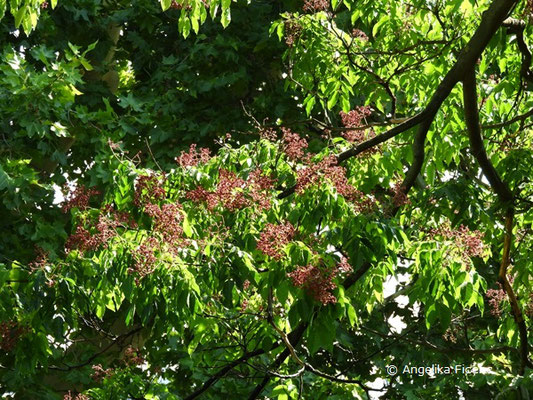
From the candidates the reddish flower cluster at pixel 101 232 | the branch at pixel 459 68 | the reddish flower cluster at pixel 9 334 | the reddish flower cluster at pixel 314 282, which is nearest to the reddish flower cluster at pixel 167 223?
the reddish flower cluster at pixel 101 232

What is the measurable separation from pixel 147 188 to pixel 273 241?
3.64 feet

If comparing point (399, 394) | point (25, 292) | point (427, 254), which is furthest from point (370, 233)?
point (399, 394)

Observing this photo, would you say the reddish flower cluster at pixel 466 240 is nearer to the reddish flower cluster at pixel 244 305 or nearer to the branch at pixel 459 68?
the branch at pixel 459 68

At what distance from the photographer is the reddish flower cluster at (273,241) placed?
18.8ft

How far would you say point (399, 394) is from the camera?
471 inches

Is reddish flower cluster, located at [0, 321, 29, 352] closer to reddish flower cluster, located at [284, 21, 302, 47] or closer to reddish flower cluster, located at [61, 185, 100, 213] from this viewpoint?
reddish flower cluster, located at [61, 185, 100, 213]

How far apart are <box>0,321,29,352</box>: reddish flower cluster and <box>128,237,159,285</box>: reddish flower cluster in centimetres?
154

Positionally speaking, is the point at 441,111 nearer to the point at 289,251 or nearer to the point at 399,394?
the point at 289,251

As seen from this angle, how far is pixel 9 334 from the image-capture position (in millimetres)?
6992

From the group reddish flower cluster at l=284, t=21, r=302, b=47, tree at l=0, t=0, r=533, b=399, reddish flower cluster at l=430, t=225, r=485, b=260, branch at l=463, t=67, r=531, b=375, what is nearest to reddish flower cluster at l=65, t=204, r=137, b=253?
tree at l=0, t=0, r=533, b=399

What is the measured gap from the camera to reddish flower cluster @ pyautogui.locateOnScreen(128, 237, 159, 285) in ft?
18.6

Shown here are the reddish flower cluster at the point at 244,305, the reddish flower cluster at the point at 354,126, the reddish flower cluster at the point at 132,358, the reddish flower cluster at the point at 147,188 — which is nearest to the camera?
the reddish flower cluster at the point at 147,188

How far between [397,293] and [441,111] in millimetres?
5101

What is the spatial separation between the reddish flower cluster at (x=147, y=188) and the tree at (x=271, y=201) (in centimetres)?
2
